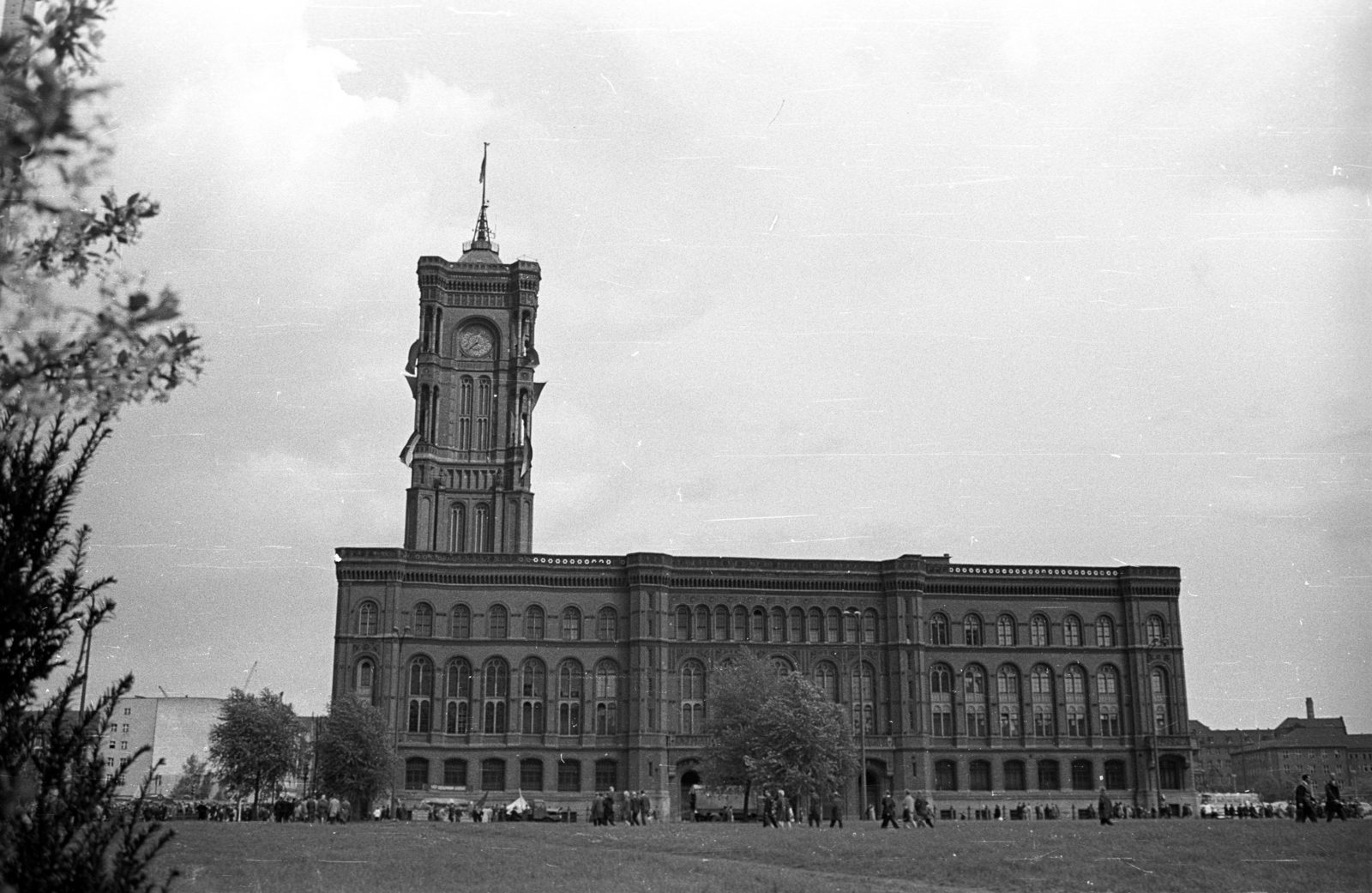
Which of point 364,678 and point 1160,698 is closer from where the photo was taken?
point 364,678

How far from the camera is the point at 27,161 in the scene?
571 cm


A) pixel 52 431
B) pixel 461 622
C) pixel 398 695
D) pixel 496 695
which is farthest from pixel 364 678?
pixel 52 431

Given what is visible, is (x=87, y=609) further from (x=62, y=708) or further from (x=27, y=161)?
(x=27, y=161)

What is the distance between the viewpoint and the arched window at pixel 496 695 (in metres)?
80.8

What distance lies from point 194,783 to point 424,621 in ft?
148

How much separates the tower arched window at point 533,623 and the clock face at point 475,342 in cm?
2465

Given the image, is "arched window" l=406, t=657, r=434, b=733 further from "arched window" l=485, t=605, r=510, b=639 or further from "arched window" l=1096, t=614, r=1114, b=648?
"arched window" l=1096, t=614, r=1114, b=648

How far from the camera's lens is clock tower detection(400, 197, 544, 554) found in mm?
94312

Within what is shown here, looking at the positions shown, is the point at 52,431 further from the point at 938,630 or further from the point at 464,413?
the point at 464,413

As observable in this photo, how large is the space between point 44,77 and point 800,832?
34.5 m

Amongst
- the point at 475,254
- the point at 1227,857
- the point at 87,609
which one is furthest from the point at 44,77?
the point at 475,254

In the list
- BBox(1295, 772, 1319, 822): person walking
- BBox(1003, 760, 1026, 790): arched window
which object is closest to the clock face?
BBox(1003, 760, 1026, 790): arched window

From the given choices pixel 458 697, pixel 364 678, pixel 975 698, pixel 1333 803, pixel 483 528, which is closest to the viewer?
pixel 1333 803

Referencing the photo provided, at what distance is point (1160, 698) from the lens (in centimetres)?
8612
